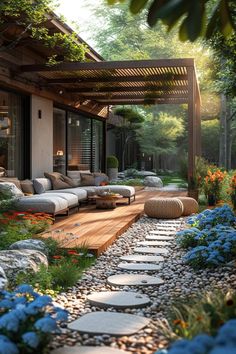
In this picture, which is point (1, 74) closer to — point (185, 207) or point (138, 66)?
point (138, 66)

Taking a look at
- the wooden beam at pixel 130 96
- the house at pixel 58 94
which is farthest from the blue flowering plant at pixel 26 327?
the wooden beam at pixel 130 96

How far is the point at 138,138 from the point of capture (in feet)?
90.7

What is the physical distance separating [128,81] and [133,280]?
7.50 m

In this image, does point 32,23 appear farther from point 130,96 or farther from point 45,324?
point 130,96

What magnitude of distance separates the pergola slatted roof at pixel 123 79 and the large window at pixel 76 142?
782 millimetres

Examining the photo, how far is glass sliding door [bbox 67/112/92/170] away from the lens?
1430 cm

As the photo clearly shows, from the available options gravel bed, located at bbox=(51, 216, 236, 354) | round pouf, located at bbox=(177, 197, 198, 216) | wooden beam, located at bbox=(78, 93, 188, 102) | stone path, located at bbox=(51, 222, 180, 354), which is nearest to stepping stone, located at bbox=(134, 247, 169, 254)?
gravel bed, located at bbox=(51, 216, 236, 354)

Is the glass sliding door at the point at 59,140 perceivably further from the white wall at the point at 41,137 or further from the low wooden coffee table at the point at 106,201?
the low wooden coffee table at the point at 106,201

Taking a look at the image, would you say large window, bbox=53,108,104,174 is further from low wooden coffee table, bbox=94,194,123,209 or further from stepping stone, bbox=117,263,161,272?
stepping stone, bbox=117,263,161,272

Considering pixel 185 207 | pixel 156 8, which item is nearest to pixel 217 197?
pixel 185 207

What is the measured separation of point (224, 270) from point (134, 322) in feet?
5.78

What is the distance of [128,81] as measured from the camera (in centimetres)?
1146

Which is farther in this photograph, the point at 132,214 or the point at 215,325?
the point at 132,214

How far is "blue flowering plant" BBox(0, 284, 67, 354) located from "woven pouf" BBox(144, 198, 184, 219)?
6.85 metres
